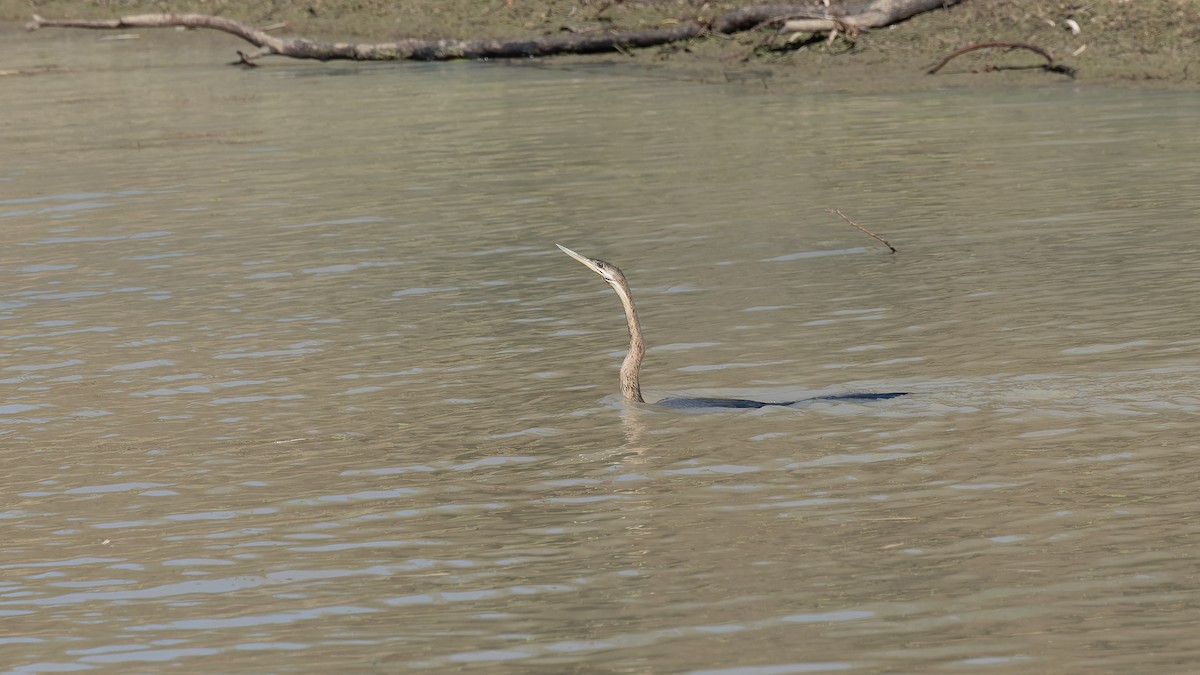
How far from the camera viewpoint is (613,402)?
9297 mm

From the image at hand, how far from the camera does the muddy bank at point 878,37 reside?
818 inches

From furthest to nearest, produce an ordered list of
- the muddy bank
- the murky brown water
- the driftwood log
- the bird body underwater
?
1. the driftwood log
2. the muddy bank
3. the bird body underwater
4. the murky brown water

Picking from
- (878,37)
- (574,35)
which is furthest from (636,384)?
(574,35)

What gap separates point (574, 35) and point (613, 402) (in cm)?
1556

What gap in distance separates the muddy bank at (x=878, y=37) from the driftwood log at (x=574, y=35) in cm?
27

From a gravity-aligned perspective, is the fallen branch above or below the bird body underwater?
above

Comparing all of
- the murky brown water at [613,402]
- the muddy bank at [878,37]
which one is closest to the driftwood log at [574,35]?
the muddy bank at [878,37]

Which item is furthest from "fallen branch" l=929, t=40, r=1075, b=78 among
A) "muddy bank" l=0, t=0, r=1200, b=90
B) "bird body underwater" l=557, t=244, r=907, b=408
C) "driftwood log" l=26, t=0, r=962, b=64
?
"bird body underwater" l=557, t=244, r=907, b=408

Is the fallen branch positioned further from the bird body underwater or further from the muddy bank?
the bird body underwater

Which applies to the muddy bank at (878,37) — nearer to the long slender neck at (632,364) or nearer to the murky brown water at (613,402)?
the murky brown water at (613,402)

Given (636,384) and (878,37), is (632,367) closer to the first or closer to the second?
(636,384)

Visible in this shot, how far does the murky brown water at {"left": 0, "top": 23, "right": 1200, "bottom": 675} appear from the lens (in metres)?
6.04

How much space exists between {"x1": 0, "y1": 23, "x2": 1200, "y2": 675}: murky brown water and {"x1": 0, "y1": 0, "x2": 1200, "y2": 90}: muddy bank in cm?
167

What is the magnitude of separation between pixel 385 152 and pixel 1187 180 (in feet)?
27.9
